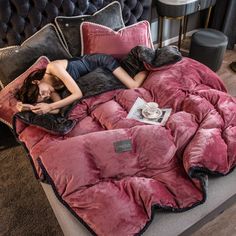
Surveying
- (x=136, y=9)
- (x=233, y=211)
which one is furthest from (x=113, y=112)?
(x=136, y=9)

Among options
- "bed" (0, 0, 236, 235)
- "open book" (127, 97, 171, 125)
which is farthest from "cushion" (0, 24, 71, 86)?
"open book" (127, 97, 171, 125)

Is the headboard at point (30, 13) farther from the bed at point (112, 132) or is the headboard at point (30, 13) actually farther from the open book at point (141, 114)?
the open book at point (141, 114)

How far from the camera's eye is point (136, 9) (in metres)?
2.54

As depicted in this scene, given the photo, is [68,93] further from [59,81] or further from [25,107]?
[25,107]

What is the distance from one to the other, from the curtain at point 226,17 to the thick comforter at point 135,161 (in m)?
1.78

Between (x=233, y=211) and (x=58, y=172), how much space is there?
1.14m

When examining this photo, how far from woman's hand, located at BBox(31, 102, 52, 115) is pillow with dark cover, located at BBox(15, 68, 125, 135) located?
0.03 m

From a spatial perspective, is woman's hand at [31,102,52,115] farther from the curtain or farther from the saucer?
the curtain

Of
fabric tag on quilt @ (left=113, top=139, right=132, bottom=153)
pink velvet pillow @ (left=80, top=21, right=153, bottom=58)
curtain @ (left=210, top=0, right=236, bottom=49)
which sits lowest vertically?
curtain @ (left=210, top=0, right=236, bottom=49)

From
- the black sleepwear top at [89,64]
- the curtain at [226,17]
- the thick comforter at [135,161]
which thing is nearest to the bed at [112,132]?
the thick comforter at [135,161]

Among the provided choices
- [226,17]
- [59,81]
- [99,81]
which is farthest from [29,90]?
[226,17]

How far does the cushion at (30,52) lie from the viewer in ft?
6.32

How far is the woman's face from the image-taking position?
1801 millimetres

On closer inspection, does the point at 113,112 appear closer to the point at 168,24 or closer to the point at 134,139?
the point at 134,139
